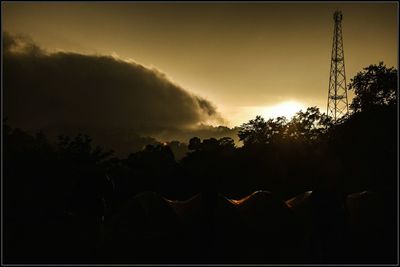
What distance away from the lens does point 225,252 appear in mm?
15375

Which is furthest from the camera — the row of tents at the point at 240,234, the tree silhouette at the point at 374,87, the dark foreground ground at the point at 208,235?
the tree silhouette at the point at 374,87

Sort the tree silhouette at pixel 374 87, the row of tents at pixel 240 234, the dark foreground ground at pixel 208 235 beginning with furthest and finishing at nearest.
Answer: the tree silhouette at pixel 374 87, the row of tents at pixel 240 234, the dark foreground ground at pixel 208 235

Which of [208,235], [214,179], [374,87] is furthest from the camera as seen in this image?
[214,179]

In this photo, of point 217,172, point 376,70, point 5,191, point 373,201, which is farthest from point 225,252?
point 217,172

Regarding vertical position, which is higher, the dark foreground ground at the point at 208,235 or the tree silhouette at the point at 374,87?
the tree silhouette at the point at 374,87

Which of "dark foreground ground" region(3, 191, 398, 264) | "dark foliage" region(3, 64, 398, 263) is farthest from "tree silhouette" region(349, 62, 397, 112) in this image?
"dark foreground ground" region(3, 191, 398, 264)

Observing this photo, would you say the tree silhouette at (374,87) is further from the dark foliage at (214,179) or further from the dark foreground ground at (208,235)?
the dark foreground ground at (208,235)

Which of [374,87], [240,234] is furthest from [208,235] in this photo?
[374,87]

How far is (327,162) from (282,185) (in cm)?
503

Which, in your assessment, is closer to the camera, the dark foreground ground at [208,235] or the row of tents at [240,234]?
the dark foreground ground at [208,235]

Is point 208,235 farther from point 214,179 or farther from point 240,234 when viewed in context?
point 214,179

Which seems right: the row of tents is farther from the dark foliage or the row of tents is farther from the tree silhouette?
the tree silhouette

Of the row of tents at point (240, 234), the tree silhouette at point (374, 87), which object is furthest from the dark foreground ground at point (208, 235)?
the tree silhouette at point (374, 87)

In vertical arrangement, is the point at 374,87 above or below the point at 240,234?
above
